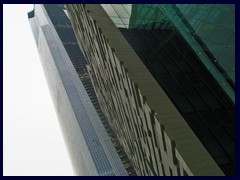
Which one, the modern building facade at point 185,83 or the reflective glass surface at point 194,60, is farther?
the reflective glass surface at point 194,60

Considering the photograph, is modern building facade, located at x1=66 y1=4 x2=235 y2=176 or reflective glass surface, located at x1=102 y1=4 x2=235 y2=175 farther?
reflective glass surface, located at x1=102 y1=4 x2=235 y2=175

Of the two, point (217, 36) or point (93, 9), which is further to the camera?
point (93, 9)

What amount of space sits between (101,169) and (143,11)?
136 metres

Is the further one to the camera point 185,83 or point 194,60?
point 194,60

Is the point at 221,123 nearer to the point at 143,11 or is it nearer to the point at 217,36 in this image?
the point at 217,36

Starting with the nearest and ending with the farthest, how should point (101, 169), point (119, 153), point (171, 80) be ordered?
point (171, 80), point (101, 169), point (119, 153)

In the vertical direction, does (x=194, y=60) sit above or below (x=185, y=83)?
above

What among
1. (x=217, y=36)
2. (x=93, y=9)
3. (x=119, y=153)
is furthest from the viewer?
(x=119, y=153)

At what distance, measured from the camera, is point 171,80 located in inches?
1050
